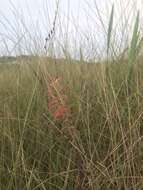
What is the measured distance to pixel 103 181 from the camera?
1427mm

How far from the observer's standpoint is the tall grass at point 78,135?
1453mm

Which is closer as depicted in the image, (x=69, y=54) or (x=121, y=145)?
(x=121, y=145)

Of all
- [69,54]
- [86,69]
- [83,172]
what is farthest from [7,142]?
[69,54]

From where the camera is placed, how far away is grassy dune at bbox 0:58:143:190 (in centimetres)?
145

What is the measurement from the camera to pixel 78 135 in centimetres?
160

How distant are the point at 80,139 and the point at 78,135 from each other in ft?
0.24

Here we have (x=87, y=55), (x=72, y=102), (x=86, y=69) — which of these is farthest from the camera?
(x=87, y=55)

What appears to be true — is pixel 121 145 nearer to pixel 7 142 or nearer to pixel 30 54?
pixel 7 142

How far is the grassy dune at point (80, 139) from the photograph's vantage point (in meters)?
1.45

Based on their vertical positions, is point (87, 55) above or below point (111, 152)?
above

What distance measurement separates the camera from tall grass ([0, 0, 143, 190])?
145 cm

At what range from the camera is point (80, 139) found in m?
1.53

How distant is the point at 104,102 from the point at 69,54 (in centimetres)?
69

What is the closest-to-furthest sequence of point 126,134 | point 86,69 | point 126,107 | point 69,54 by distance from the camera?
point 126,134 → point 126,107 → point 86,69 → point 69,54
